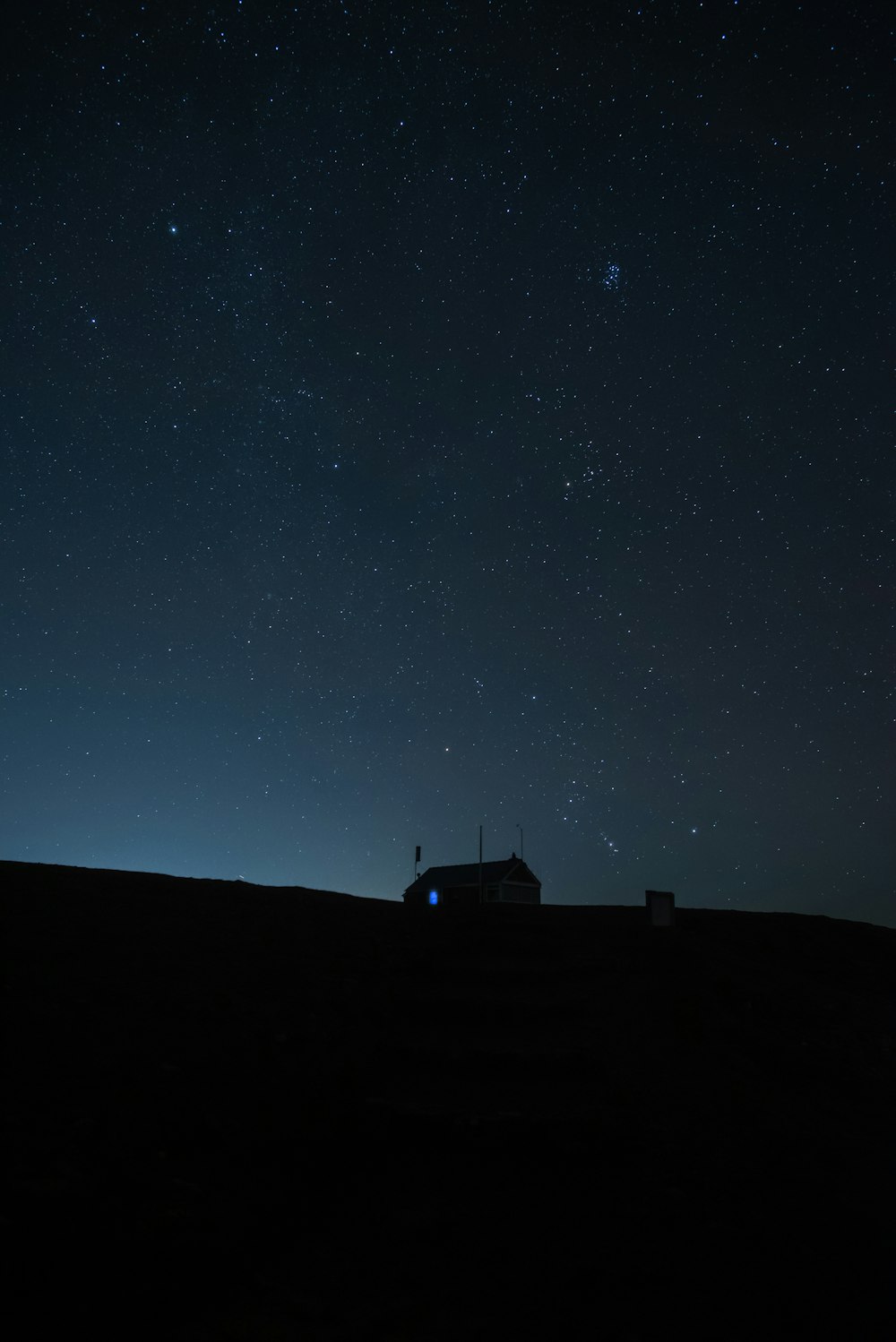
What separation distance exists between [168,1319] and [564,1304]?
341cm

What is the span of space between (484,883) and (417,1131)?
30428mm

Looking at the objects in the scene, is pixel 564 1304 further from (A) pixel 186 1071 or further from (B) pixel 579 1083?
(A) pixel 186 1071

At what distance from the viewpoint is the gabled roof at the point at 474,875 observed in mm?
40812

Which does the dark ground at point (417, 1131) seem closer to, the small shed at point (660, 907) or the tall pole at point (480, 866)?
the small shed at point (660, 907)

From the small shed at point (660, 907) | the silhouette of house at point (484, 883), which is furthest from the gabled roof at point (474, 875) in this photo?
the small shed at point (660, 907)

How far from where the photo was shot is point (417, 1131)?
1021cm

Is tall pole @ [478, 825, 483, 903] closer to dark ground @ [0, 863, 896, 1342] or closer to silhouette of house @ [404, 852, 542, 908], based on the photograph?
silhouette of house @ [404, 852, 542, 908]

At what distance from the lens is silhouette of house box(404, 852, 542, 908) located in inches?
1580

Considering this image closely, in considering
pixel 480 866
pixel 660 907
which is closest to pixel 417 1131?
pixel 660 907

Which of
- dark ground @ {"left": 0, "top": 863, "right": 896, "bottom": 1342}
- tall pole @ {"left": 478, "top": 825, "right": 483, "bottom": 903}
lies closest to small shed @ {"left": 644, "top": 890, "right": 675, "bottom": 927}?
dark ground @ {"left": 0, "top": 863, "right": 896, "bottom": 1342}

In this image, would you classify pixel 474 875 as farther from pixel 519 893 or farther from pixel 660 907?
pixel 660 907

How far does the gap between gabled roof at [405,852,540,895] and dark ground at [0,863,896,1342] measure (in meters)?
23.5

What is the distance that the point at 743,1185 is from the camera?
923cm

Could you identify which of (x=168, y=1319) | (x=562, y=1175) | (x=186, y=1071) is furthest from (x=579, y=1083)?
(x=168, y=1319)
